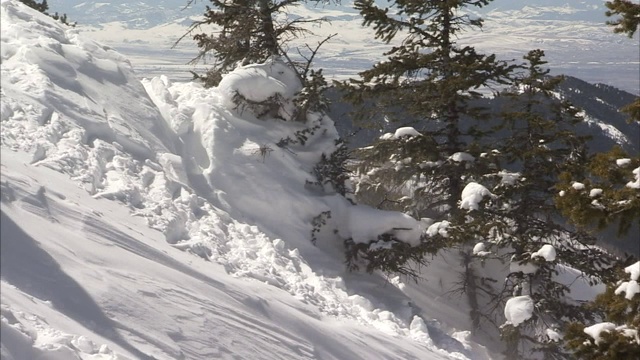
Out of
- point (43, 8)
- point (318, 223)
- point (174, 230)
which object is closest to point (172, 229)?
point (174, 230)

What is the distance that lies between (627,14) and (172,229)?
25.2 ft

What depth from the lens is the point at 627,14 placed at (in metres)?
8.07

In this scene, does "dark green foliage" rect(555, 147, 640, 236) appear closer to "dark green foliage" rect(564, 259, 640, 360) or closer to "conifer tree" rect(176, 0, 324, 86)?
"dark green foliage" rect(564, 259, 640, 360)

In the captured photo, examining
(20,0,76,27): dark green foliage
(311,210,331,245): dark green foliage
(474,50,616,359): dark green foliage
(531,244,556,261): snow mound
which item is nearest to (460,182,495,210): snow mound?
(474,50,616,359): dark green foliage

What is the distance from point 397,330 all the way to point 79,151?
6588 millimetres

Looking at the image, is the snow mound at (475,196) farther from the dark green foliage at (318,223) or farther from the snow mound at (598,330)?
the snow mound at (598,330)

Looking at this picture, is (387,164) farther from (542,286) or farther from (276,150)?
(542,286)

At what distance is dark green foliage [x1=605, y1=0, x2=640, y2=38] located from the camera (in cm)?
800

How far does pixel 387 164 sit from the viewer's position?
56.6 ft

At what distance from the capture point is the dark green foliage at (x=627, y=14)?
8000 mm

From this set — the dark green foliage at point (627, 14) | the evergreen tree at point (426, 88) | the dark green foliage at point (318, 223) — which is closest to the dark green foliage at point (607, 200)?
the dark green foliage at point (627, 14)

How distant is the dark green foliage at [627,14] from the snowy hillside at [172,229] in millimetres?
5631

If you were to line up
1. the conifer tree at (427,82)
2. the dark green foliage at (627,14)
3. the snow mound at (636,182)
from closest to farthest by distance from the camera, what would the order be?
1. the snow mound at (636,182)
2. the dark green foliage at (627,14)
3. the conifer tree at (427,82)

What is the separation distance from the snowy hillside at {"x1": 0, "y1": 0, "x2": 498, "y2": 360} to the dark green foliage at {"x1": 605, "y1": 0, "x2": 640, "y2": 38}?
5631 mm
